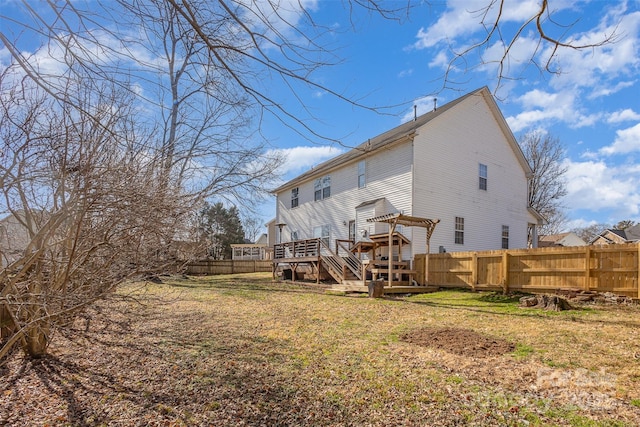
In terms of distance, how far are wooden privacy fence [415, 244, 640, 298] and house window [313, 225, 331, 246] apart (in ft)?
23.3

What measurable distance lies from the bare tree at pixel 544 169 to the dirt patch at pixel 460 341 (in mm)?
26873

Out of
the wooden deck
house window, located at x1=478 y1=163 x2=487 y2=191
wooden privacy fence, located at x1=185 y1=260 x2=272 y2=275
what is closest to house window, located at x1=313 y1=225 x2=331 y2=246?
the wooden deck

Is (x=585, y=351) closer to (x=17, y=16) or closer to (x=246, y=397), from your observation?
(x=246, y=397)

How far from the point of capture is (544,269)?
10.3m

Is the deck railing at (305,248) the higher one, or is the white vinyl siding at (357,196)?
the white vinyl siding at (357,196)

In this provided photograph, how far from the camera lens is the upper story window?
20.2 metres

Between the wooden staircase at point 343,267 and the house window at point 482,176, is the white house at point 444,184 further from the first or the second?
the wooden staircase at point 343,267

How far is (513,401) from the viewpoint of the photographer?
364 centimetres

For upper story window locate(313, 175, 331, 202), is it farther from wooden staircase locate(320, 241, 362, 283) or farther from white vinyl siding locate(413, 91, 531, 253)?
white vinyl siding locate(413, 91, 531, 253)

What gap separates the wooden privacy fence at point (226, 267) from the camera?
24.7 metres

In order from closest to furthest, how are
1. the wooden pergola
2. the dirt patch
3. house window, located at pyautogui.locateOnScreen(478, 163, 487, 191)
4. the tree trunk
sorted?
the tree trunk
the dirt patch
the wooden pergola
house window, located at pyautogui.locateOnScreen(478, 163, 487, 191)

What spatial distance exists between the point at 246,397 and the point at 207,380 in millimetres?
735

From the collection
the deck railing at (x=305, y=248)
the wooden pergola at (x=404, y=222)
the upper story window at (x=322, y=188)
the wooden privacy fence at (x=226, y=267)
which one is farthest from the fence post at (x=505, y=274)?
the wooden privacy fence at (x=226, y=267)

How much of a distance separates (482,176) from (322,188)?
809cm
